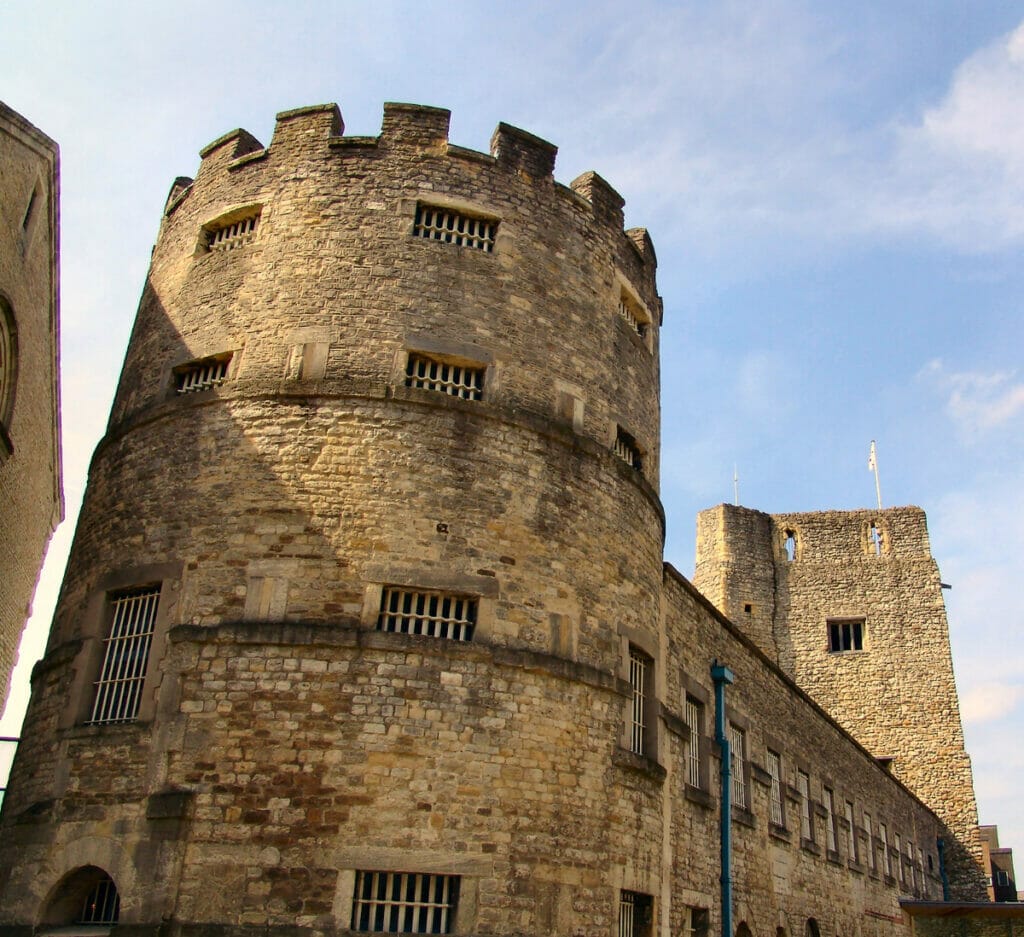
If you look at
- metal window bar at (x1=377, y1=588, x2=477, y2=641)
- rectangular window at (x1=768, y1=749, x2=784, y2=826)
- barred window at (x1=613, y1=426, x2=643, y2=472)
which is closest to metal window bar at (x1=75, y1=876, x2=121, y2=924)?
metal window bar at (x1=377, y1=588, x2=477, y2=641)

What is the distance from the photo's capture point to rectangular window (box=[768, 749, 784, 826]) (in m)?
17.6

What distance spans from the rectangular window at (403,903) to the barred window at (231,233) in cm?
794

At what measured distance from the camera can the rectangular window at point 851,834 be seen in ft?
72.5

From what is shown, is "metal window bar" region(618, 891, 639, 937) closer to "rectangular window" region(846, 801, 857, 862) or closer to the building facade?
the building facade

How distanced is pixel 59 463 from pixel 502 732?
47.9 feet

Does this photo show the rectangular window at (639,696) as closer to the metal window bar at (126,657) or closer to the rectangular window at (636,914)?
the rectangular window at (636,914)

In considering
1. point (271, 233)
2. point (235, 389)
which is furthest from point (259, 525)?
point (271, 233)

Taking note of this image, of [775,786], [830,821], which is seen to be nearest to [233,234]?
[775,786]

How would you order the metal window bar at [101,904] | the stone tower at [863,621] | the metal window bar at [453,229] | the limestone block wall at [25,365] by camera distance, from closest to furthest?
the metal window bar at [101,904] → the metal window bar at [453,229] → the limestone block wall at [25,365] → the stone tower at [863,621]

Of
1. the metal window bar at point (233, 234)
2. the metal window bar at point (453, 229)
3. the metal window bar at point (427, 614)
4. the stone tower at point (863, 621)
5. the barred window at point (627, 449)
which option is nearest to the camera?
the metal window bar at point (427, 614)

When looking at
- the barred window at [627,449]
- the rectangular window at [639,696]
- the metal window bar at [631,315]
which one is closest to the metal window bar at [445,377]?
the barred window at [627,449]

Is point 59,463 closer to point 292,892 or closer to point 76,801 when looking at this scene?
point 76,801

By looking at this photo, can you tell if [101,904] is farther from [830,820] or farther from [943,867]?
[943,867]

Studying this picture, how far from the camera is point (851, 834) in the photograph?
22.4 meters
